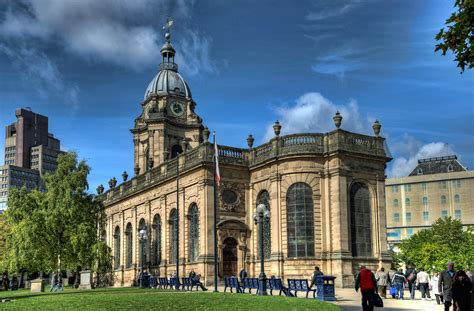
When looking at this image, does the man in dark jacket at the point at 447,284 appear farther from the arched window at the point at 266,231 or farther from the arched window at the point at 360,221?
the arched window at the point at 266,231

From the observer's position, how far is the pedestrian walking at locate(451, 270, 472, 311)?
15633 millimetres

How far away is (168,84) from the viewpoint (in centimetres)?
6544

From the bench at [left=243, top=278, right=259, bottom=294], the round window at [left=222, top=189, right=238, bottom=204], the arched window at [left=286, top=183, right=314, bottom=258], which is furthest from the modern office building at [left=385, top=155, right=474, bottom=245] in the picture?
the bench at [left=243, top=278, right=259, bottom=294]

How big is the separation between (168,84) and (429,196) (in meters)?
65.8

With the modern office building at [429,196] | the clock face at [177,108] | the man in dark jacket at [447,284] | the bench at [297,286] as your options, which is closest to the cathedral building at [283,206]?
the bench at [297,286]

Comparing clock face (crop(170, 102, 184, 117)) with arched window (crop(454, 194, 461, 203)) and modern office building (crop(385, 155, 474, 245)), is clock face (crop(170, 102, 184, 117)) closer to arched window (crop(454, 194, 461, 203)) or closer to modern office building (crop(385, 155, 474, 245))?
modern office building (crop(385, 155, 474, 245))

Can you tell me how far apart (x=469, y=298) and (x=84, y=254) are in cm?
3657

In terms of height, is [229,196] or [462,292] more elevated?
[229,196]

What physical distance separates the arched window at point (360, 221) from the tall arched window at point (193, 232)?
39.8 feet

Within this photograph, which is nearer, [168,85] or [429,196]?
[168,85]

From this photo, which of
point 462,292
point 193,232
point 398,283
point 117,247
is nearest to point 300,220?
point 193,232

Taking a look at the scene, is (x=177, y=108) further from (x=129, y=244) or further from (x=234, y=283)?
(x=234, y=283)

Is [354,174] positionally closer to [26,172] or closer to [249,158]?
[249,158]

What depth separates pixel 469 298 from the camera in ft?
51.4
